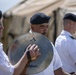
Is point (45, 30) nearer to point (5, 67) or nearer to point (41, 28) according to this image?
point (41, 28)

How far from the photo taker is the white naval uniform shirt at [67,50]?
4.88 m

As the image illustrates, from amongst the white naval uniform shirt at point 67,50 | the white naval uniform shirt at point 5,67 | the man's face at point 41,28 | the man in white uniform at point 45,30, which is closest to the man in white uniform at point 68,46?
the white naval uniform shirt at point 67,50

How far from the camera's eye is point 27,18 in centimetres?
892

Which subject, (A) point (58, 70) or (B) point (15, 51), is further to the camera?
(A) point (58, 70)

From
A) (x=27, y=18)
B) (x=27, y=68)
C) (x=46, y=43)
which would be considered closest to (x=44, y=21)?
(x=46, y=43)

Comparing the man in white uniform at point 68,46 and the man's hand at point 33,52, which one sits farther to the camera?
the man in white uniform at point 68,46

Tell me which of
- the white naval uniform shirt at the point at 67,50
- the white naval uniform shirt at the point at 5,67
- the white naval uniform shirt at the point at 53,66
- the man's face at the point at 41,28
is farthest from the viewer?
the white naval uniform shirt at the point at 67,50

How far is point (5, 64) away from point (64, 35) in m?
1.67

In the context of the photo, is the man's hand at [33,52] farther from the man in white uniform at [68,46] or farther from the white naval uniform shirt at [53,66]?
the man in white uniform at [68,46]

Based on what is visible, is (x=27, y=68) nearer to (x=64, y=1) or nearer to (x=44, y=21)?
(x=44, y=21)

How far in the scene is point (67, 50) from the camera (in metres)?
4.90

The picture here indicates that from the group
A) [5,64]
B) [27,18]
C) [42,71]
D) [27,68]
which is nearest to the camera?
[5,64]

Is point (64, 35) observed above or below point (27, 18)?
above

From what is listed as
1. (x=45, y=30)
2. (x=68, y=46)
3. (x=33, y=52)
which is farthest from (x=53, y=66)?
(x=33, y=52)
